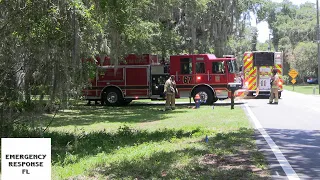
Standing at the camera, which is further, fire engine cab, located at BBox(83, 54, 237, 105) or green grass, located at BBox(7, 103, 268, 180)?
fire engine cab, located at BBox(83, 54, 237, 105)

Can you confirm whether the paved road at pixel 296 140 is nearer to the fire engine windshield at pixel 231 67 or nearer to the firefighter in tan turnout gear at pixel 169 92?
the firefighter in tan turnout gear at pixel 169 92

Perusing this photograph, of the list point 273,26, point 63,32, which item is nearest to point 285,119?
point 63,32

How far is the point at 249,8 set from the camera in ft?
135

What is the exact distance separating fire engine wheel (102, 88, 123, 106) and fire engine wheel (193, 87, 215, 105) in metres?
4.59

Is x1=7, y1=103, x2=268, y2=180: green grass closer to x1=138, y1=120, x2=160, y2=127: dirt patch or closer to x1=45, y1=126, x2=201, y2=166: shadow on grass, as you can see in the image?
x1=45, y1=126, x2=201, y2=166: shadow on grass

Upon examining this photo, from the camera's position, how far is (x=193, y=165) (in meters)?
7.36

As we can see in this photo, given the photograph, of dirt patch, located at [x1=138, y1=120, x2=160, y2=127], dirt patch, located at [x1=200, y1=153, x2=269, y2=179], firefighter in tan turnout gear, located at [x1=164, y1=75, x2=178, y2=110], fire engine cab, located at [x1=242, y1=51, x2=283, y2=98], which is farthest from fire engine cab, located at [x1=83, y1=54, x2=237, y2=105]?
dirt patch, located at [x1=200, y1=153, x2=269, y2=179]

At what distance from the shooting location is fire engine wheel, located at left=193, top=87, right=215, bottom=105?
2331cm

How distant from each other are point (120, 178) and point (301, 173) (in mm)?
2967

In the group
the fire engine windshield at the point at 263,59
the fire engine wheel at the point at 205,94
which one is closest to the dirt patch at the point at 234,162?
the fire engine wheel at the point at 205,94
